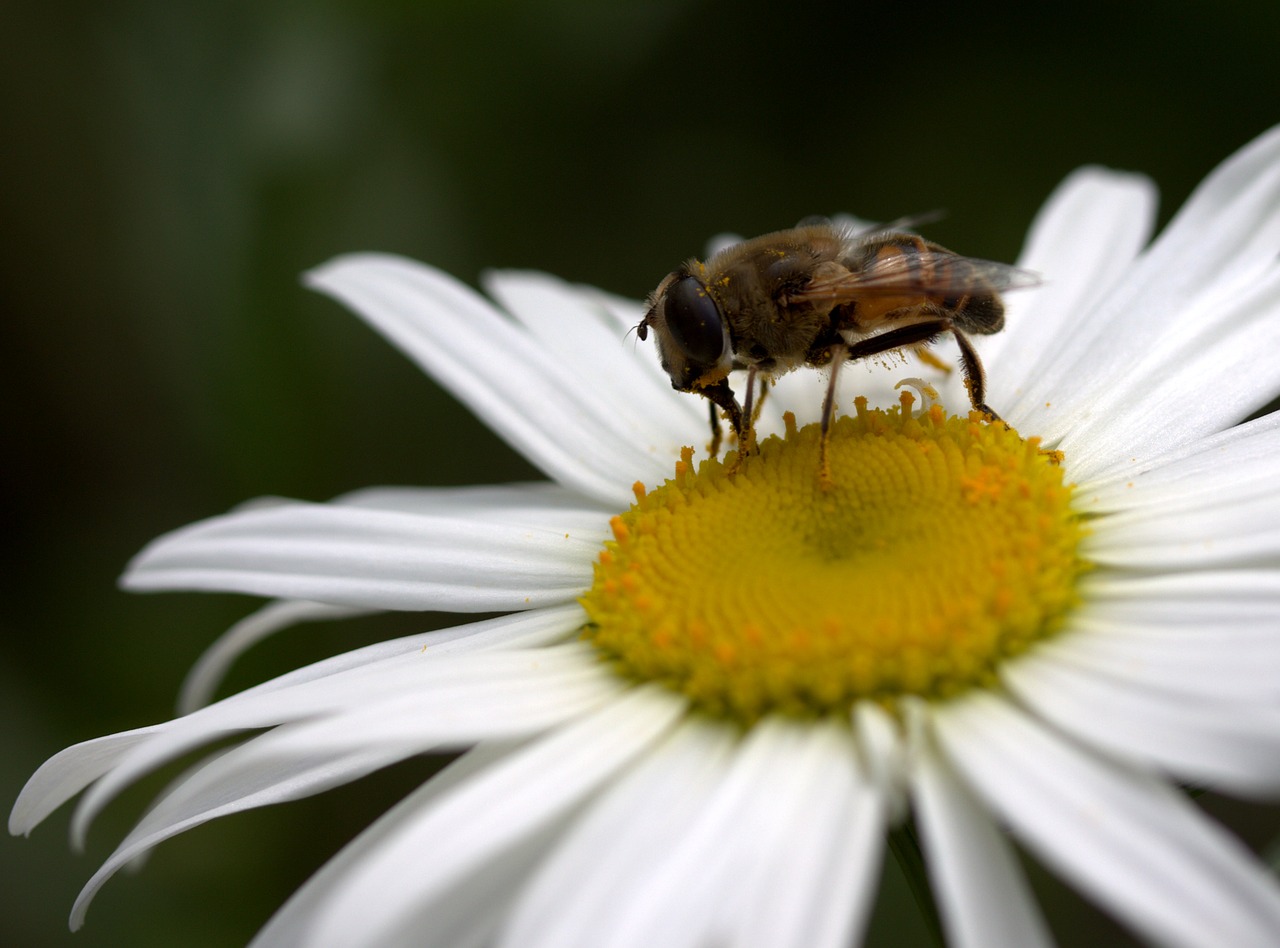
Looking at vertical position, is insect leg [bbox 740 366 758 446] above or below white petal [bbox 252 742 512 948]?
above

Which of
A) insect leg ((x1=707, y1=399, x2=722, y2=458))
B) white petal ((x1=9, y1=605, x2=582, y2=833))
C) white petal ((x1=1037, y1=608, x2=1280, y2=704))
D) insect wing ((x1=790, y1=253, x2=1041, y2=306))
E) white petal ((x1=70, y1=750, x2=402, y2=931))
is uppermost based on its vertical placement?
insect wing ((x1=790, y1=253, x2=1041, y2=306))

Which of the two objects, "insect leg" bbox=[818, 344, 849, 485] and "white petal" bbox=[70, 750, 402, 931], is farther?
"insect leg" bbox=[818, 344, 849, 485]

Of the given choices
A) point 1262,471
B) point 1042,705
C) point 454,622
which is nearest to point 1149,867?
point 1042,705

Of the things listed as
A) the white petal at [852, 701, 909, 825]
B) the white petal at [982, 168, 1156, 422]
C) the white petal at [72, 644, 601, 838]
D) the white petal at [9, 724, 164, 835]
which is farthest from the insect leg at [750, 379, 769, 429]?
the white petal at [9, 724, 164, 835]

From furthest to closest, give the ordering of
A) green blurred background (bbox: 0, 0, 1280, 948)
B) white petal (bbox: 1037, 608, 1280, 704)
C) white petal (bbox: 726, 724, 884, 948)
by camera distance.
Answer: green blurred background (bbox: 0, 0, 1280, 948) → white petal (bbox: 1037, 608, 1280, 704) → white petal (bbox: 726, 724, 884, 948)

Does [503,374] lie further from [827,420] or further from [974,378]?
[974,378]

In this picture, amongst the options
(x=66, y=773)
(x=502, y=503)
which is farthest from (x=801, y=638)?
(x=66, y=773)

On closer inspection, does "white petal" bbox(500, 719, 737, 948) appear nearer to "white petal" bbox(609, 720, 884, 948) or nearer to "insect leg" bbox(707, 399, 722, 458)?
"white petal" bbox(609, 720, 884, 948)
